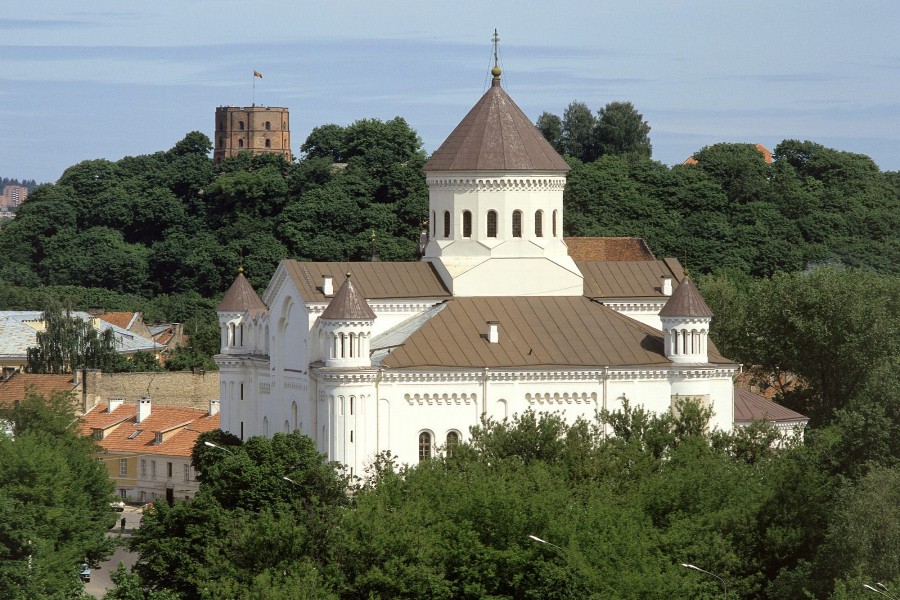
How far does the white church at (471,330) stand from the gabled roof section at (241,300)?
4 centimetres


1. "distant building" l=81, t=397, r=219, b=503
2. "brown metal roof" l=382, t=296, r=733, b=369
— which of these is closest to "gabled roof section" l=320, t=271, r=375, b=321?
"brown metal roof" l=382, t=296, r=733, b=369

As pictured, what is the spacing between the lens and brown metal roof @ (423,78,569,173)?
61719 mm

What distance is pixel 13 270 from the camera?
11575cm

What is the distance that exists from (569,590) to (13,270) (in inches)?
2896

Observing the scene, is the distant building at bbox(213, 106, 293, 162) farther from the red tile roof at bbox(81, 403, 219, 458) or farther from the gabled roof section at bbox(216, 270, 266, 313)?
the gabled roof section at bbox(216, 270, 266, 313)

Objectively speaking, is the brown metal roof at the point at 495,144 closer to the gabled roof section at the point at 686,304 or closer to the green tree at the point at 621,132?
the gabled roof section at the point at 686,304

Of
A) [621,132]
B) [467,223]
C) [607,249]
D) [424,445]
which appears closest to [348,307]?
[424,445]

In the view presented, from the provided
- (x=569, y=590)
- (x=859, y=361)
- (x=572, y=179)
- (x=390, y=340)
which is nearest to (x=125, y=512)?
(x=390, y=340)

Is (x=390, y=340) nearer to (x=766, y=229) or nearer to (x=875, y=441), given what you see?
(x=875, y=441)

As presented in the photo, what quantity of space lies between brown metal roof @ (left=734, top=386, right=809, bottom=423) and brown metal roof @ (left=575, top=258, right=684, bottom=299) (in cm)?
411

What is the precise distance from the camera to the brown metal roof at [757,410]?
65.0m

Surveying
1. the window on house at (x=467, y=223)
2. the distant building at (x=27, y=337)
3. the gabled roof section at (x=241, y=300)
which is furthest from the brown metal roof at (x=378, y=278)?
the distant building at (x=27, y=337)

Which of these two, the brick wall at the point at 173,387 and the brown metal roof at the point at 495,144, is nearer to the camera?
the brown metal roof at the point at 495,144

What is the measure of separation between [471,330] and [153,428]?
2036 cm
